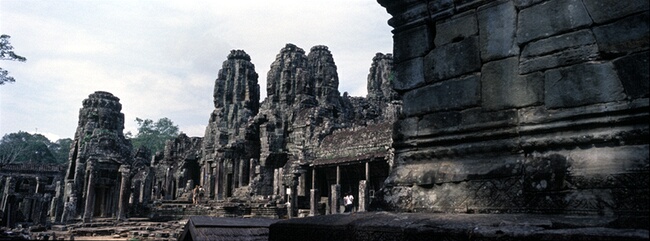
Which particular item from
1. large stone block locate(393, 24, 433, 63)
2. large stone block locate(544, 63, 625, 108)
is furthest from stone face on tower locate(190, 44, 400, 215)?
large stone block locate(544, 63, 625, 108)

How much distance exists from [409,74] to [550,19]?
46.8 inches

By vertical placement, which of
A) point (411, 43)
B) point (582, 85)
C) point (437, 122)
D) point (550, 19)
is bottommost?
point (437, 122)

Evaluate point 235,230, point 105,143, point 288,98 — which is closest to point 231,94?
point 288,98

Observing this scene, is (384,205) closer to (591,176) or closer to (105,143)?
(591,176)

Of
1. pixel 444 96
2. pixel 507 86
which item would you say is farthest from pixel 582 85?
pixel 444 96

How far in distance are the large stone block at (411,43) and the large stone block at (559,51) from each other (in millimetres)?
880

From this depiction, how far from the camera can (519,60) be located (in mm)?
3189

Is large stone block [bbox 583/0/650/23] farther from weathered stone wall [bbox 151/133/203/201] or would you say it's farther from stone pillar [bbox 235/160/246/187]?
weathered stone wall [bbox 151/133/203/201]

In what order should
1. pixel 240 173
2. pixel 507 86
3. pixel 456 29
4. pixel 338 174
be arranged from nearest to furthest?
1. pixel 507 86
2. pixel 456 29
3. pixel 338 174
4. pixel 240 173

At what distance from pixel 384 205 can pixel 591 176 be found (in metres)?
1.55

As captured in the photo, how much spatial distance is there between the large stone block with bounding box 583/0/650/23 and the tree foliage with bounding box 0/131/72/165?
272ft

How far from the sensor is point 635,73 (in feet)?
8.66

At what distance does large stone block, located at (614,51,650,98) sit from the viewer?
2.58m

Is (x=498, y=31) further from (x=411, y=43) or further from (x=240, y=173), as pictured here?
(x=240, y=173)
